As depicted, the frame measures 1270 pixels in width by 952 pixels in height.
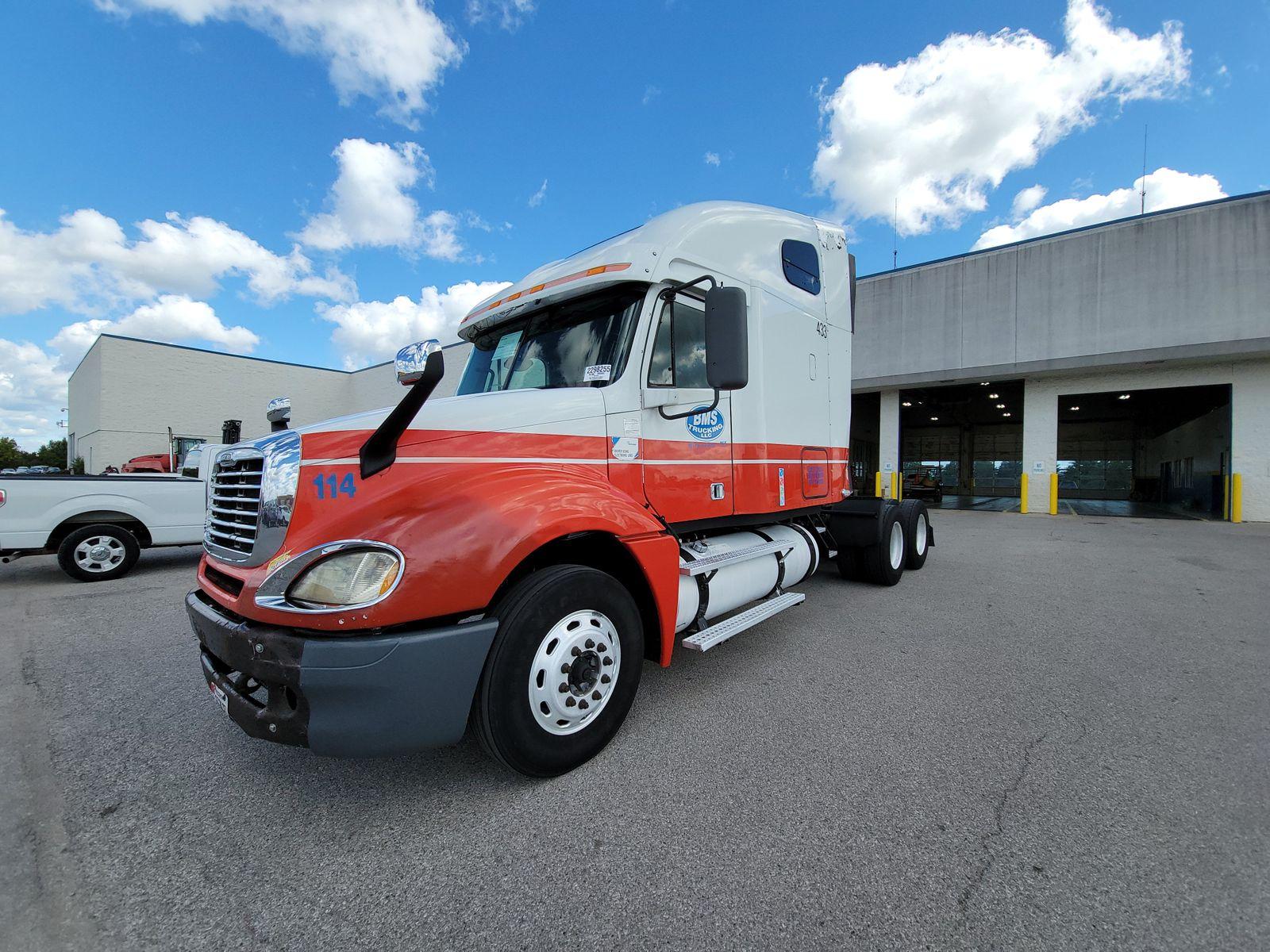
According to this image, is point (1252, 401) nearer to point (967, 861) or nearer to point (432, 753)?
point (967, 861)

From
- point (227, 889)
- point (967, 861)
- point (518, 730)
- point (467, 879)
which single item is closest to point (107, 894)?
point (227, 889)

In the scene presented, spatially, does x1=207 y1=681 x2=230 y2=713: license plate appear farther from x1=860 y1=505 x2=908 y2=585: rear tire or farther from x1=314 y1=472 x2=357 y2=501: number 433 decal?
x1=860 y1=505 x2=908 y2=585: rear tire

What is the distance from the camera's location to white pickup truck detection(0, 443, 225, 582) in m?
6.58

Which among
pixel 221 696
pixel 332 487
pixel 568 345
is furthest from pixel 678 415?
pixel 221 696

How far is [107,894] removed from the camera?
5.93ft

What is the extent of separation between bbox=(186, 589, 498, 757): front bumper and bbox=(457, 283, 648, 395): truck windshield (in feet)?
5.26

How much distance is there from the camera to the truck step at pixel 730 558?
3.32m

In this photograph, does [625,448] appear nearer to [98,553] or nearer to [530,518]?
[530,518]

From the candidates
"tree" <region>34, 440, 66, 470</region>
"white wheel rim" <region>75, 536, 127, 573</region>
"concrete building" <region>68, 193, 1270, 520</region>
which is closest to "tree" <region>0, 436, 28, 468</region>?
"tree" <region>34, 440, 66, 470</region>

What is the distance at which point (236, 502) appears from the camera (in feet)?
8.24

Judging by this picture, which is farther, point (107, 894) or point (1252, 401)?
point (1252, 401)

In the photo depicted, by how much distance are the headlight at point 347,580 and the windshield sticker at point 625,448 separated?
4.57ft

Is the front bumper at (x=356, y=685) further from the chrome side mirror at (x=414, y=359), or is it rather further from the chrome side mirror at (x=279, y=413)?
the chrome side mirror at (x=279, y=413)

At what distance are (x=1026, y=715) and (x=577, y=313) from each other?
348 cm
